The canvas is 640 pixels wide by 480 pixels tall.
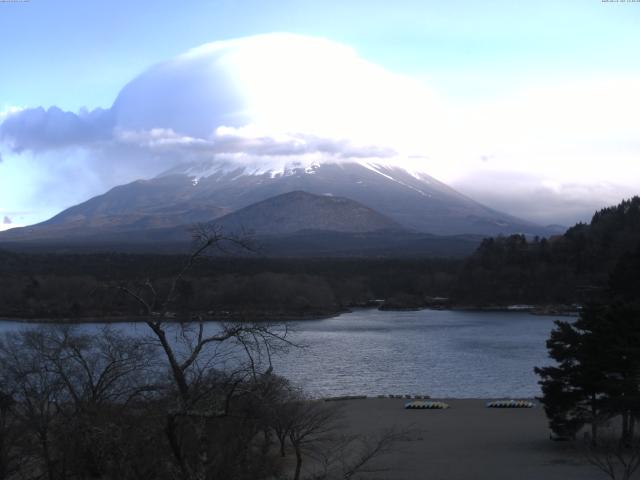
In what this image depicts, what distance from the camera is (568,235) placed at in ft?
221

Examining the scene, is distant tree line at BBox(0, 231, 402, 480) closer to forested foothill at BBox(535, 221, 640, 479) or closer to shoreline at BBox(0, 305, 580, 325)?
forested foothill at BBox(535, 221, 640, 479)

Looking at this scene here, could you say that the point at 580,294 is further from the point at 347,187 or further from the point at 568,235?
the point at 347,187

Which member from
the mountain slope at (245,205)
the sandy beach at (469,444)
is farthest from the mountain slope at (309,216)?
the sandy beach at (469,444)

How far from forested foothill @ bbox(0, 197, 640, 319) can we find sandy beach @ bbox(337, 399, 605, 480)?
28436 millimetres

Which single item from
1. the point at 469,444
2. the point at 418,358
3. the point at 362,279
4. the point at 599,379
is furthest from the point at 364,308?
the point at 599,379

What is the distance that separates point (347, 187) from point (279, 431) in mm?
153114

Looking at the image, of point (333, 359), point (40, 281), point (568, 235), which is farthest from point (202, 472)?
point (568, 235)

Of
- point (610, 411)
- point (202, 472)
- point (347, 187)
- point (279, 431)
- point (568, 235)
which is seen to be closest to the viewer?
point (202, 472)

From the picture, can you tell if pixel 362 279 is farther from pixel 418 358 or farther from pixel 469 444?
pixel 469 444

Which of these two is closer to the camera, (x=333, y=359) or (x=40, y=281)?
(x=333, y=359)

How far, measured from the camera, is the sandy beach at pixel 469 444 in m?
12.8

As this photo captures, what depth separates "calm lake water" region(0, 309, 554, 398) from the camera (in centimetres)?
2422

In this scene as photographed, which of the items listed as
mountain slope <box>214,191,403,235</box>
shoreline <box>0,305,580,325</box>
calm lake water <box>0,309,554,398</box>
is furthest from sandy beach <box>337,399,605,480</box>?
mountain slope <box>214,191,403,235</box>

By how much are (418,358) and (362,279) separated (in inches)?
1621
